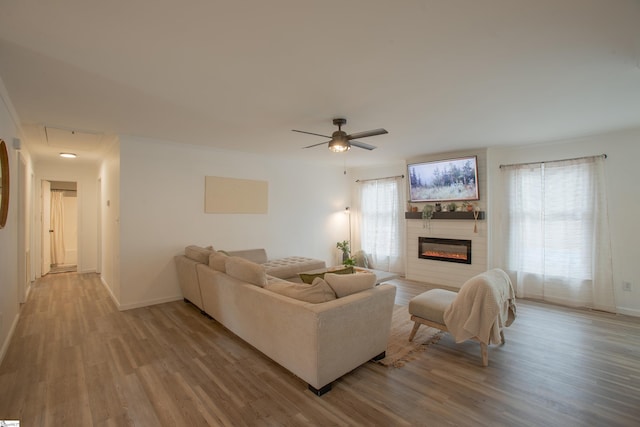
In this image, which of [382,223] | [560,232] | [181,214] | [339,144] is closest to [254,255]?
[181,214]

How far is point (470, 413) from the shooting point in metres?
2.08

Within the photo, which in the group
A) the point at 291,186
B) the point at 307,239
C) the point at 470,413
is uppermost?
the point at 291,186

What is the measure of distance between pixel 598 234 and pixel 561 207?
59cm

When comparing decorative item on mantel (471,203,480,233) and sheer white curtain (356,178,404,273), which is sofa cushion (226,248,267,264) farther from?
decorative item on mantel (471,203,480,233)

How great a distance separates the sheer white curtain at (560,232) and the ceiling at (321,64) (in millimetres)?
919

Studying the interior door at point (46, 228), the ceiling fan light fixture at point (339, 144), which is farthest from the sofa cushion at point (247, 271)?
the interior door at point (46, 228)

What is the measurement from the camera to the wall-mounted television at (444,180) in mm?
5168

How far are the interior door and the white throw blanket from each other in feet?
27.6

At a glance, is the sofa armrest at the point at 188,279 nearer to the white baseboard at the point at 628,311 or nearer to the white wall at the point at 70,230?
the white wall at the point at 70,230

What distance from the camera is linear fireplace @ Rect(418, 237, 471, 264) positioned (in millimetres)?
5352

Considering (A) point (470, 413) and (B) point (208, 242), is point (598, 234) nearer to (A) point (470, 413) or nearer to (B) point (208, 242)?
(A) point (470, 413)

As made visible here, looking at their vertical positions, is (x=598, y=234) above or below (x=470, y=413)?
above

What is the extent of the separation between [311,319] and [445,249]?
4.29 meters

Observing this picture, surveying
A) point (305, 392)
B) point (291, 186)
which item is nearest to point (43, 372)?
point (305, 392)
